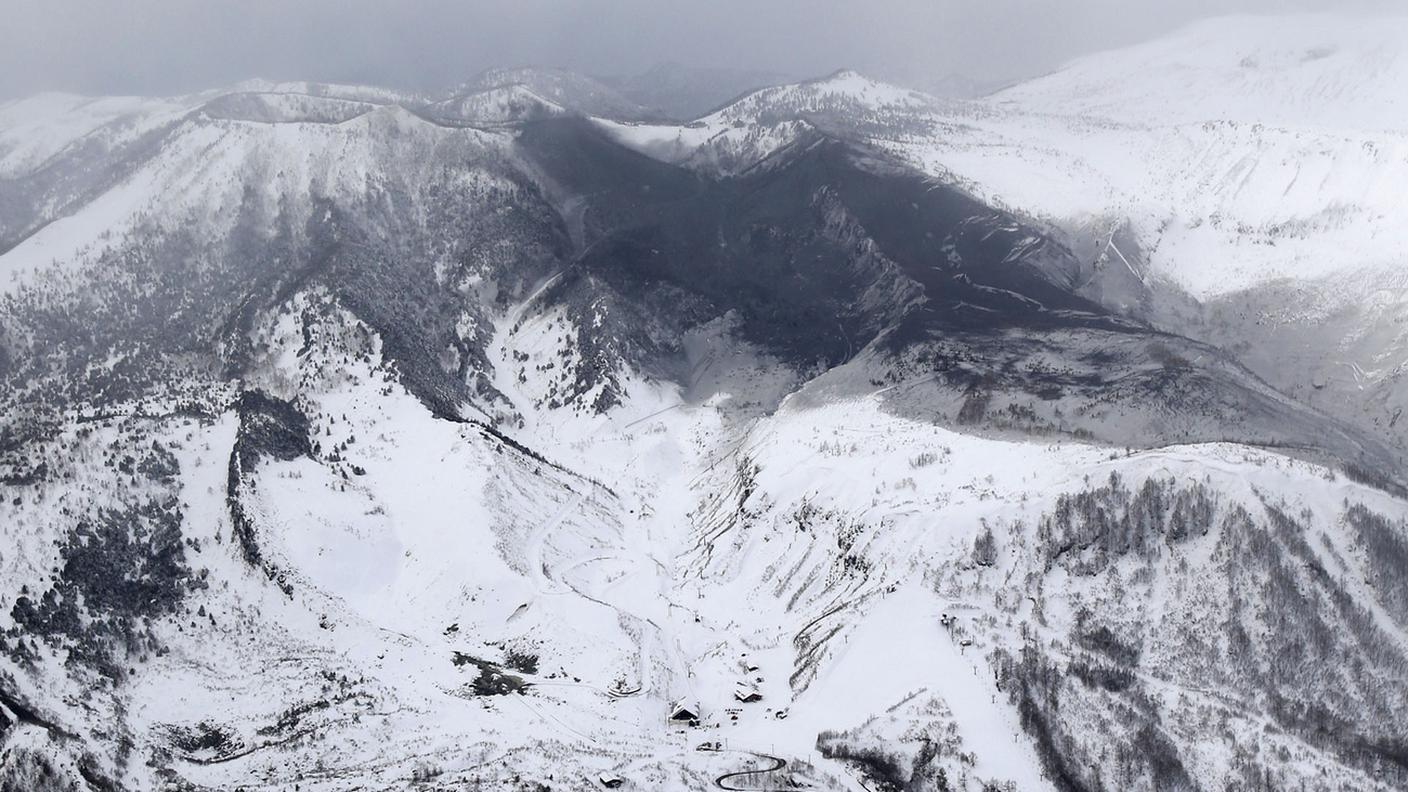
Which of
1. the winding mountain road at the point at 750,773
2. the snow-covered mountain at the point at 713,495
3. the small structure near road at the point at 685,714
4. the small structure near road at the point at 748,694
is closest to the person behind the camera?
the winding mountain road at the point at 750,773

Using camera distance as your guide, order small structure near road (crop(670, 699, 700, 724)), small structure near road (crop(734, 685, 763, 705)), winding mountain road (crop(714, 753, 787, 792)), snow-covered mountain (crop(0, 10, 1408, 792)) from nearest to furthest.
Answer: winding mountain road (crop(714, 753, 787, 792)), snow-covered mountain (crop(0, 10, 1408, 792)), small structure near road (crop(670, 699, 700, 724)), small structure near road (crop(734, 685, 763, 705))

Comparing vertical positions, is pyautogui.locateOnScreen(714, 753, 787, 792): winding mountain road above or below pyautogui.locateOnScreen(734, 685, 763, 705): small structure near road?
below

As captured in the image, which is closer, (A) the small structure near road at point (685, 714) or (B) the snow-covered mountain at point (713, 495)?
(B) the snow-covered mountain at point (713, 495)

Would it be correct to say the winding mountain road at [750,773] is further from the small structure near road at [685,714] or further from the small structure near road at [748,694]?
the small structure near road at [748,694]

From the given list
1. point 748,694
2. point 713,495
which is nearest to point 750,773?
point 748,694

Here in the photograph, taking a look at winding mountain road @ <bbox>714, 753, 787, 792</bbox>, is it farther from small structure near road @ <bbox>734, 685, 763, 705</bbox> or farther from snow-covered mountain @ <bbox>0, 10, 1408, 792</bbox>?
small structure near road @ <bbox>734, 685, 763, 705</bbox>

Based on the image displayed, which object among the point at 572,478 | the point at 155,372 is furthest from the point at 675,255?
the point at 155,372

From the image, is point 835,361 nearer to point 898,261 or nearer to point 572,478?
point 898,261

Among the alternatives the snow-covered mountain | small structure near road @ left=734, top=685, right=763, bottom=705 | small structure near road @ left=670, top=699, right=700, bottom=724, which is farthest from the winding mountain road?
small structure near road @ left=734, top=685, right=763, bottom=705

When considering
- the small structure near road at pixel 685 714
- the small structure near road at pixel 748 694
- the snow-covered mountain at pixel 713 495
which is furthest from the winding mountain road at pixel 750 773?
the small structure near road at pixel 748 694

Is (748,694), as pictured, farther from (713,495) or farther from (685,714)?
(713,495)
